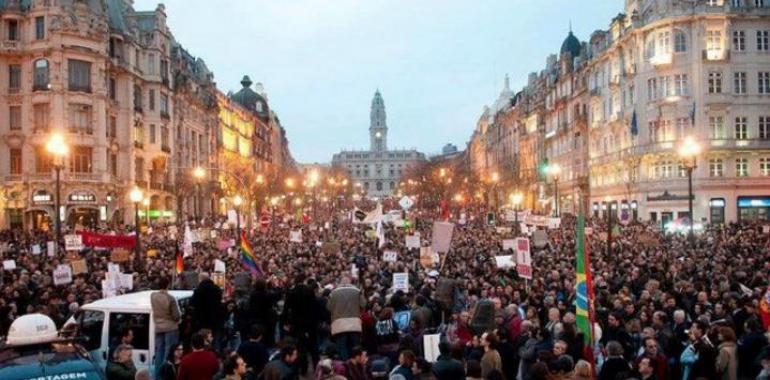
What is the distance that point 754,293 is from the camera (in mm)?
17438

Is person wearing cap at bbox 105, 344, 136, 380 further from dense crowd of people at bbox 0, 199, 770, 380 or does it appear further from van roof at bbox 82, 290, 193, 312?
van roof at bbox 82, 290, 193, 312

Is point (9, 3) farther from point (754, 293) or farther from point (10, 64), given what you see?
point (754, 293)

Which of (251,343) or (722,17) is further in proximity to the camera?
(722,17)

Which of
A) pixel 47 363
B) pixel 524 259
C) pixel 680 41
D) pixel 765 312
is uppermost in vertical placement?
pixel 680 41

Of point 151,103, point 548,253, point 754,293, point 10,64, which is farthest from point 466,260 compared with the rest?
point 151,103

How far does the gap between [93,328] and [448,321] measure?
279 inches

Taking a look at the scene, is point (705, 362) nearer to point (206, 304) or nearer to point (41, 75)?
point (206, 304)

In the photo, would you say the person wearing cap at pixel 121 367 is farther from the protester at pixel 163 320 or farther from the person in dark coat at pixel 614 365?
the person in dark coat at pixel 614 365

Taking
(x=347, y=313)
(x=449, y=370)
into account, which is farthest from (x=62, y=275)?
(x=449, y=370)

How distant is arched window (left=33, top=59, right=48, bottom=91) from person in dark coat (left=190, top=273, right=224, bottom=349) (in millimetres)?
45511

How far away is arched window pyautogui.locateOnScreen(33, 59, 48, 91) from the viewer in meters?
56.2

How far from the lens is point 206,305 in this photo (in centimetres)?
1561

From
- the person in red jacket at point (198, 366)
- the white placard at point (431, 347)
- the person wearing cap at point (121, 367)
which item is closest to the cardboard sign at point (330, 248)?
the white placard at point (431, 347)

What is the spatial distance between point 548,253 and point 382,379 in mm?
19259
